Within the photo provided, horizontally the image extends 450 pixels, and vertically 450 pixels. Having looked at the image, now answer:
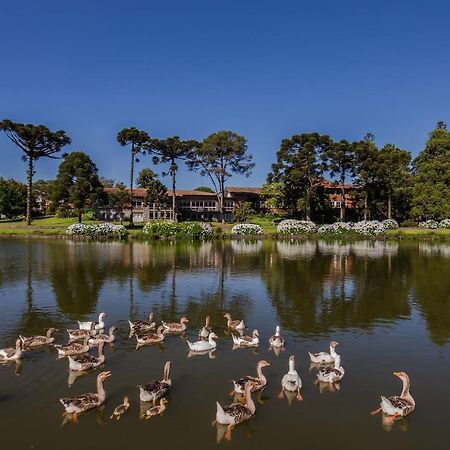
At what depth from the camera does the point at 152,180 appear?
9731 cm

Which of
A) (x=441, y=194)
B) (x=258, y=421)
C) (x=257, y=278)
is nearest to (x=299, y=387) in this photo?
(x=258, y=421)

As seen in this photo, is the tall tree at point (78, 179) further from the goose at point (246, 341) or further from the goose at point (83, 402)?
the goose at point (83, 402)

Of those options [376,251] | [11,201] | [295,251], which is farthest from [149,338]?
[11,201]

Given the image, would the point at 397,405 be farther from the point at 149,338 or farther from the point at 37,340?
the point at 37,340

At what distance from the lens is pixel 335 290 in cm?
2909

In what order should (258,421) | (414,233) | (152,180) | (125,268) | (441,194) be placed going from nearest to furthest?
(258,421), (125,268), (414,233), (441,194), (152,180)

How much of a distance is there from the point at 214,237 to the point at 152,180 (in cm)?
3086

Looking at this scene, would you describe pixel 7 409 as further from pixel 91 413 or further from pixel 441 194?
pixel 441 194

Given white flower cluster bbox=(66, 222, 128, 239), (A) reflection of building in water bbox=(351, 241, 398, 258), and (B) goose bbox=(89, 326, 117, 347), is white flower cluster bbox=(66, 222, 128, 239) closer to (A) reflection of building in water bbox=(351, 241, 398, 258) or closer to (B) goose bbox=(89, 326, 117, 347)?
(A) reflection of building in water bbox=(351, 241, 398, 258)

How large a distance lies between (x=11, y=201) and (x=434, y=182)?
90107mm

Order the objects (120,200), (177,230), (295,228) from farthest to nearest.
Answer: (120,200) < (295,228) < (177,230)

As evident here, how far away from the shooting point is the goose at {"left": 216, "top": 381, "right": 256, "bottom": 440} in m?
11.0

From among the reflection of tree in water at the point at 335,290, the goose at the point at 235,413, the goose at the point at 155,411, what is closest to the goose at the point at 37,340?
the goose at the point at 155,411

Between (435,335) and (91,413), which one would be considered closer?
(91,413)
